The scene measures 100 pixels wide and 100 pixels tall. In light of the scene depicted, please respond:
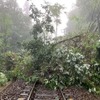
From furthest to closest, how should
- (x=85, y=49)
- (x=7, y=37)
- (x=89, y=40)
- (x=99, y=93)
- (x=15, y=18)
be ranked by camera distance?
(x=15, y=18)
(x=7, y=37)
(x=89, y=40)
(x=85, y=49)
(x=99, y=93)

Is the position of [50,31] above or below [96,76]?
A: above

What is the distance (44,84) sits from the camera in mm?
12734

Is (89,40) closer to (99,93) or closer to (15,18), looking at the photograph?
(99,93)

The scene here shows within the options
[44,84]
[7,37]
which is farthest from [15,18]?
[44,84]

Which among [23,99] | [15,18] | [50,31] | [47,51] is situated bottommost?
[23,99]

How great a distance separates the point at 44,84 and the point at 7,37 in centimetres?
3147

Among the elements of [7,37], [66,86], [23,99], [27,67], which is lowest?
[23,99]

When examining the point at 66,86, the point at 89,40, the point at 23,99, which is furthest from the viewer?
the point at 89,40

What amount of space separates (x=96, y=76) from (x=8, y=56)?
9941 millimetres

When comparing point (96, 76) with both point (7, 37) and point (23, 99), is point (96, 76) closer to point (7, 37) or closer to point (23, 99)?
point (23, 99)

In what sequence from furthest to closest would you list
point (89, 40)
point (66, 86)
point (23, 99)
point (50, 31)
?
point (50, 31) < point (89, 40) < point (66, 86) < point (23, 99)

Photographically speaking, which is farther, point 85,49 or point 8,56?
point 8,56

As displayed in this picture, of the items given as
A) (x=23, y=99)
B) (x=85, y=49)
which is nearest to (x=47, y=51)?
(x=85, y=49)

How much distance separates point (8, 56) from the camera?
2033 centimetres
